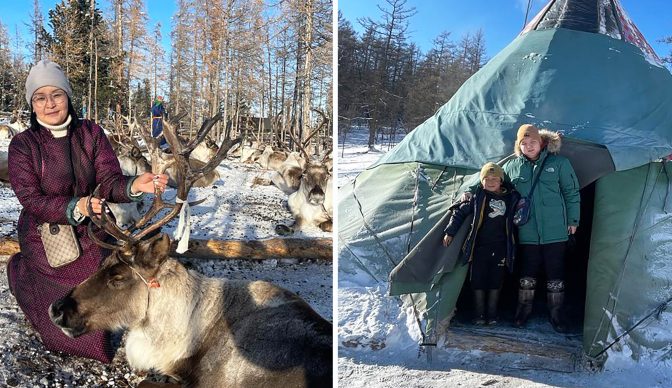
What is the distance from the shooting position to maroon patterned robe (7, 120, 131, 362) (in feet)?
9.76

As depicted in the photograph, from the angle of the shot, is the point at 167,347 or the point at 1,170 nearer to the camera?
the point at 167,347

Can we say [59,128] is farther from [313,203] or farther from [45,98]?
[313,203]

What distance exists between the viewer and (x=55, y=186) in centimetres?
305

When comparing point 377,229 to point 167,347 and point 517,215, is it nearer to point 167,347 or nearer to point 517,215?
point 517,215

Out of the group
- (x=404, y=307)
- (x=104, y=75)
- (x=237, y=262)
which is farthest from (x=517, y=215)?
(x=104, y=75)

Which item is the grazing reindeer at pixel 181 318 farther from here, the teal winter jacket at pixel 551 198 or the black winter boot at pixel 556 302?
the black winter boot at pixel 556 302

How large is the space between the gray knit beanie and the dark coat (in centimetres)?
260

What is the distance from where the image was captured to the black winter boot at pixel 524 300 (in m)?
3.36

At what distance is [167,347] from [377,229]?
186 cm

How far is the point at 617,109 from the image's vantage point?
3943 mm

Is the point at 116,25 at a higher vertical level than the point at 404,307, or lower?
higher

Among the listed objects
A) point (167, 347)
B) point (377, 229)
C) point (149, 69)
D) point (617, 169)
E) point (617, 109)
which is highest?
point (149, 69)

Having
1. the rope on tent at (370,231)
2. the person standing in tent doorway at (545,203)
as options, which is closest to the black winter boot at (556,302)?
the person standing in tent doorway at (545,203)

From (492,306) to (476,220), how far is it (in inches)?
29.1
